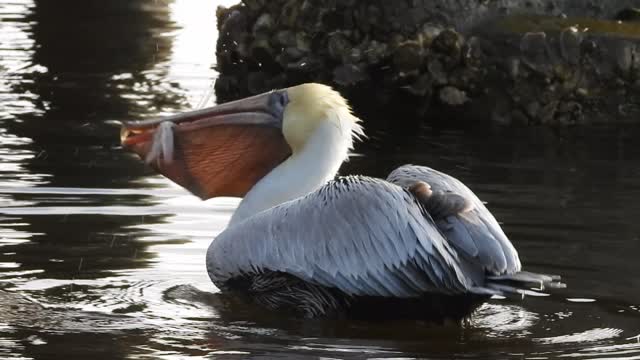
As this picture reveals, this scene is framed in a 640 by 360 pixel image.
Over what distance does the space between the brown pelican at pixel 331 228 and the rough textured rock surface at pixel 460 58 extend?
4094mm

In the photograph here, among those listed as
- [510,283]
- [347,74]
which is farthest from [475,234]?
[347,74]

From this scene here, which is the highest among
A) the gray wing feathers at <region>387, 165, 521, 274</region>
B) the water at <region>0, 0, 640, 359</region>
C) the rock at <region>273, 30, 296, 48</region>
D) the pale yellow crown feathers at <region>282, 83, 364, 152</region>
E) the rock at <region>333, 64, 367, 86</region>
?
the pale yellow crown feathers at <region>282, 83, 364, 152</region>

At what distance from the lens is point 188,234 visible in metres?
7.34

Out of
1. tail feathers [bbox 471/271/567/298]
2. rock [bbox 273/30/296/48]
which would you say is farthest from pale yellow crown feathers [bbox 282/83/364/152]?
rock [bbox 273/30/296/48]

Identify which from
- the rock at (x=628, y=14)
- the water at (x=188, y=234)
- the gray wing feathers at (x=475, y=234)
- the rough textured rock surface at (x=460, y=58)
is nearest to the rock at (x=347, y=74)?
the rough textured rock surface at (x=460, y=58)

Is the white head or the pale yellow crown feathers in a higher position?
the pale yellow crown feathers

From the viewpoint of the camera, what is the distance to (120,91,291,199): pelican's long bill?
662 centimetres

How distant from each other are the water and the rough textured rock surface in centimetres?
32

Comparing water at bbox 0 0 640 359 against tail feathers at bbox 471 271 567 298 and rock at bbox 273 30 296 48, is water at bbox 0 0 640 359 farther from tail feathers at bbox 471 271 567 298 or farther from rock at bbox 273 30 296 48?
rock at bbox 273 30 296 48

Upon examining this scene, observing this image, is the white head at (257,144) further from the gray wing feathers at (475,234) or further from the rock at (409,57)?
the rock at (409,57)

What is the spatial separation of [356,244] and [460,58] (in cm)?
498

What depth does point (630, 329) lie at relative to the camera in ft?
19.5

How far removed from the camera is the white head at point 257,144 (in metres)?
6.53

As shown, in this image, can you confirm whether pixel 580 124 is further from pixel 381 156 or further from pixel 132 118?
pixel 132 118
